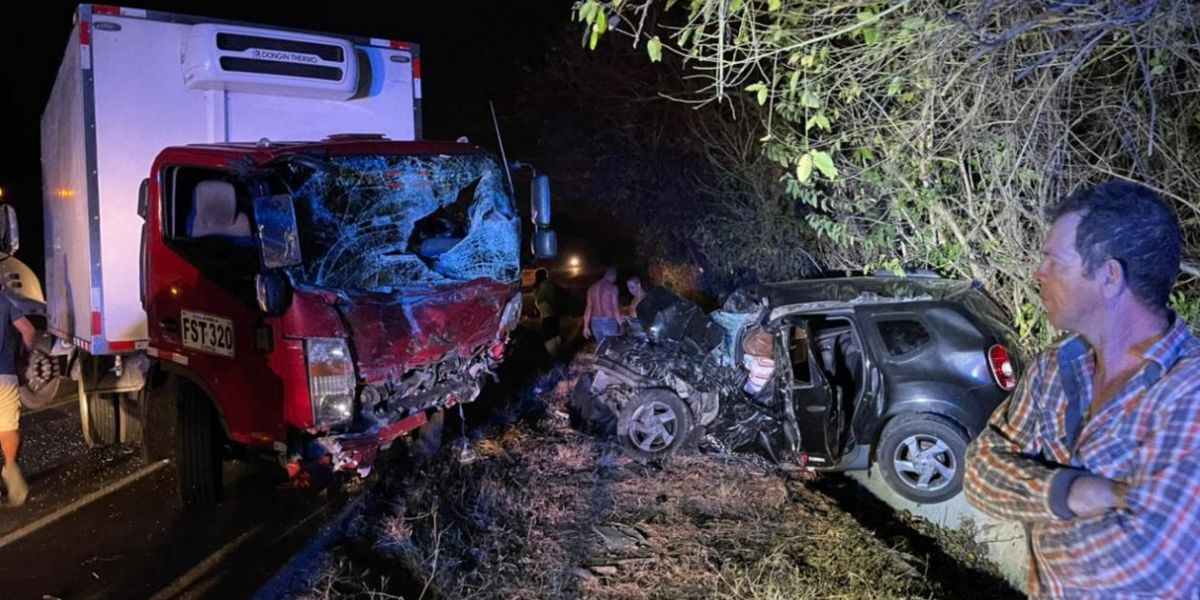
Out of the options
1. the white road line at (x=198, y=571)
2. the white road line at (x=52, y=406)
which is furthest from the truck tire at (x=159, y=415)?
the white road line at (x=52, y=406)

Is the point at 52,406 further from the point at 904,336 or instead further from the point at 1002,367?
the point at 1002,367

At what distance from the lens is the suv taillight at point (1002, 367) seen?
5809mm

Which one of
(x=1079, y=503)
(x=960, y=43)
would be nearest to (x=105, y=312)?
(x=960, y=43)

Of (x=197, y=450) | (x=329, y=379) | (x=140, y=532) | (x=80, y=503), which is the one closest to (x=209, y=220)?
(x=329, y=379)

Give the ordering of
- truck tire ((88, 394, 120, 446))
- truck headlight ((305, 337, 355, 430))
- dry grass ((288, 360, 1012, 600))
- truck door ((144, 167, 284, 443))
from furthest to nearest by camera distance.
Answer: truck tire ((88, 394, 120, 446)) → truck door ((144, 167, 284, 443)) → truck headlight ((305, 337, 355, 430)) → dry grass ((288, 360, 1012, 600))

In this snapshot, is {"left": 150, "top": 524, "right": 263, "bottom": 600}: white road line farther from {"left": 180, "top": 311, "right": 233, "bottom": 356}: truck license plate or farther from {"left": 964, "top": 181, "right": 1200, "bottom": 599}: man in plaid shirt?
{"left": 964, "top": 181, "right": 1200, "bottom": 599}: man in plaid shirt

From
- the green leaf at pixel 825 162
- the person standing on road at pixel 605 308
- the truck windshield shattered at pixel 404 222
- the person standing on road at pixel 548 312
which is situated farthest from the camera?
the person standing on road at pixel 548 312

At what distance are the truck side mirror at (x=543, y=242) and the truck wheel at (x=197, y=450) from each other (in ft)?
8.83

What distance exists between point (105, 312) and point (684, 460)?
4595 mm

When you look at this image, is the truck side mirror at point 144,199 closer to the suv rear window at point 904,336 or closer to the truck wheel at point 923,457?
the suv rear window at point 904,336

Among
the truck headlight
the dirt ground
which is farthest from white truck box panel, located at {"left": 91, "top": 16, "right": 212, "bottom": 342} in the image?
the dirt ground

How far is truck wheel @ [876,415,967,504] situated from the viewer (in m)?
5.83

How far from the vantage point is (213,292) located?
5.18m

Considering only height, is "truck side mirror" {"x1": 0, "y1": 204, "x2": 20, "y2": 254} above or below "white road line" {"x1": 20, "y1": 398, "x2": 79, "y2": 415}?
above
